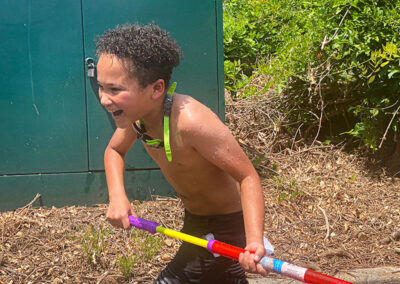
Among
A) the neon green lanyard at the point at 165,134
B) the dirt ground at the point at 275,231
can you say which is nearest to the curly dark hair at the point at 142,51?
the neon green lanyard at the point at 165,134

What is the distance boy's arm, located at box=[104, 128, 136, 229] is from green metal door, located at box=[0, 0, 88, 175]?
1.82 meters

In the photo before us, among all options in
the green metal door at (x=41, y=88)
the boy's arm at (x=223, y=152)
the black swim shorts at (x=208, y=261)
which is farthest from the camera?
the green metal door at (x=41, y=88)

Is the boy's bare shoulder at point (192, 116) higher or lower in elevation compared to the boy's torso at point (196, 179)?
higher

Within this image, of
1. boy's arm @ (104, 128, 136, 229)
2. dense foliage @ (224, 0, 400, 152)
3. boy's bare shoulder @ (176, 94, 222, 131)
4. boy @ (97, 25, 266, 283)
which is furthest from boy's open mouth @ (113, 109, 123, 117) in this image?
dense foliage @ (224, 0, 400, 152)

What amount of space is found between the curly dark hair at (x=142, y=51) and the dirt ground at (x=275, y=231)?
162cm

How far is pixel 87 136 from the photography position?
15.0 feet

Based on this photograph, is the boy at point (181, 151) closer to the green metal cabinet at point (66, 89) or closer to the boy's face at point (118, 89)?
the boy's face at point (118, 89)

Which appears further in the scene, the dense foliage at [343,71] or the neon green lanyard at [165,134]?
the dense foliage at [343,71]

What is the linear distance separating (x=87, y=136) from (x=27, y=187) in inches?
26.9

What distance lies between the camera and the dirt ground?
3.71m

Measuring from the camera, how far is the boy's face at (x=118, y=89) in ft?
7.73

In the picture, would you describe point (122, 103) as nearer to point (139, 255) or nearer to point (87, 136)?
point (139, 255)

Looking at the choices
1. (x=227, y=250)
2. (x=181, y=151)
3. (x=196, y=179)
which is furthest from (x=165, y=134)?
(x=227, y=250)

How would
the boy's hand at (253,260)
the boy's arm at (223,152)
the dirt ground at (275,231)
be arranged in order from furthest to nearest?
the dirt ground at (275,231) → the boy's arm at (223,152) → the boy's hand at (253,260)
